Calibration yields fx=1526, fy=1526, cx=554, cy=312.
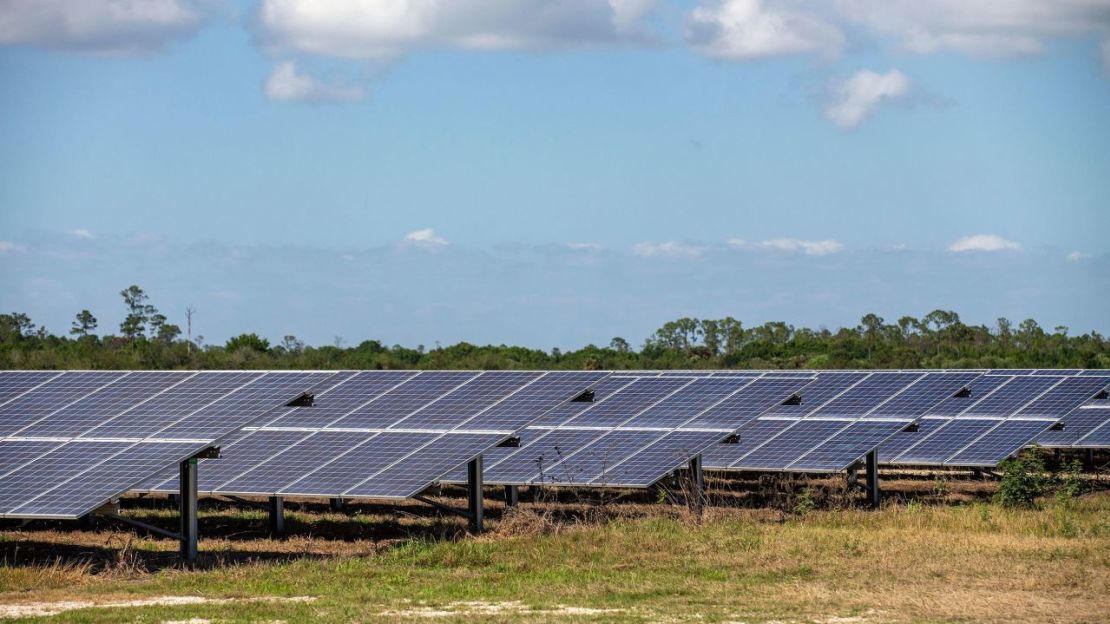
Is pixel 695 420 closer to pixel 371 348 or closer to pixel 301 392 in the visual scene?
pixel 301 392

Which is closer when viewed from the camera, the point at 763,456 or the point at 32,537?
the point at 32,537

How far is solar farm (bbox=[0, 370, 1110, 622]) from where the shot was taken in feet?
66.9

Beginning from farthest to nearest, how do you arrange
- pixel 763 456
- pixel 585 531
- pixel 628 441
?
pixel 763 456 < pixel 628 441 < pixel 585 531

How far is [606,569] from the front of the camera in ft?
60.8

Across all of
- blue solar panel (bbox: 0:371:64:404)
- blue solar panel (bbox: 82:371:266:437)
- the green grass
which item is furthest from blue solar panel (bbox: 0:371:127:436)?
the green grass

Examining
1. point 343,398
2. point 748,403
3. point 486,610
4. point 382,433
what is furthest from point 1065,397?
point 486,610

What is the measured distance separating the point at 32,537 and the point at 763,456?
41.1ft

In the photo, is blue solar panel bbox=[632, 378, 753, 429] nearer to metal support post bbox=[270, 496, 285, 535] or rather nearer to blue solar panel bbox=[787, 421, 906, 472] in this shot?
blue solar panel bbox=[787, 421, 906, 472]

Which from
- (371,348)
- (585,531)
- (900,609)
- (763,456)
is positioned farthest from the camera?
(371,348)

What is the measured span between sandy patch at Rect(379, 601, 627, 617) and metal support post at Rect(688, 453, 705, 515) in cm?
816

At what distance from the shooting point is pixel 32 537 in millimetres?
24047

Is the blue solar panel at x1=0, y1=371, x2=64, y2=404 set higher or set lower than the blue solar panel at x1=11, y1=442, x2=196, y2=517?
higher

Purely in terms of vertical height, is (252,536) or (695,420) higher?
(695,420)

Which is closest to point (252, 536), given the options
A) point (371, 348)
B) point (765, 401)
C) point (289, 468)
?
point (289, 468)
